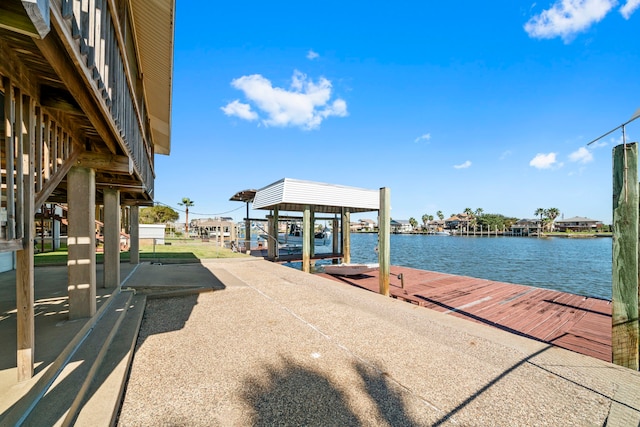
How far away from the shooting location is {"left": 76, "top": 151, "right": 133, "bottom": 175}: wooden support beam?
4.35 meters

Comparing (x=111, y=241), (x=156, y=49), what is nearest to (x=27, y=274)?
(x=111, y=241)

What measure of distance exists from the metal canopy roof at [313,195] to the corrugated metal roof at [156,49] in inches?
209

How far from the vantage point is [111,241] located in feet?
21.5

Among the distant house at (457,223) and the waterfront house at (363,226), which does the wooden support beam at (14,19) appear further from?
the waterfront house at (363,226)

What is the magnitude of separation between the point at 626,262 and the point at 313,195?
35.6ft

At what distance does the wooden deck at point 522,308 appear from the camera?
228 inches

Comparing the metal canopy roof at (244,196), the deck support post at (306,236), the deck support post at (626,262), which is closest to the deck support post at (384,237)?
the deck support post at (626,262)

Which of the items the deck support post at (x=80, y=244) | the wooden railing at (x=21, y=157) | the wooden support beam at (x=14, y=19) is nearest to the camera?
the wooden support beam at (x=14, y=19)

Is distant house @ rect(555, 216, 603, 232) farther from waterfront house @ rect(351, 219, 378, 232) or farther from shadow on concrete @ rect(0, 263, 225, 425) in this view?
shadow on concrete @ rect(0, 263, 225, 425)

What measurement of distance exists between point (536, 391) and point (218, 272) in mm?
9420

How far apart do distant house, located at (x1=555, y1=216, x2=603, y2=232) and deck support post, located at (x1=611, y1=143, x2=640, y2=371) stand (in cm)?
12668

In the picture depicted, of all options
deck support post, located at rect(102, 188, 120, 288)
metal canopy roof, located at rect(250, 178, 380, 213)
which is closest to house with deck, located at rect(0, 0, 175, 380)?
deck support post, located at rect(102, 188, 120, 288)

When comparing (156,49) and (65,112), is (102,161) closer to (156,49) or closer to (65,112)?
(65,112)

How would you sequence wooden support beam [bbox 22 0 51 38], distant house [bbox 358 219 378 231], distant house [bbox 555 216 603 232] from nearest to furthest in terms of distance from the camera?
wooden support beam [bbox 22 0 51 38] < distant house [bbox 555 216 603 232] < distant house [bbox 358 219 378 231]
